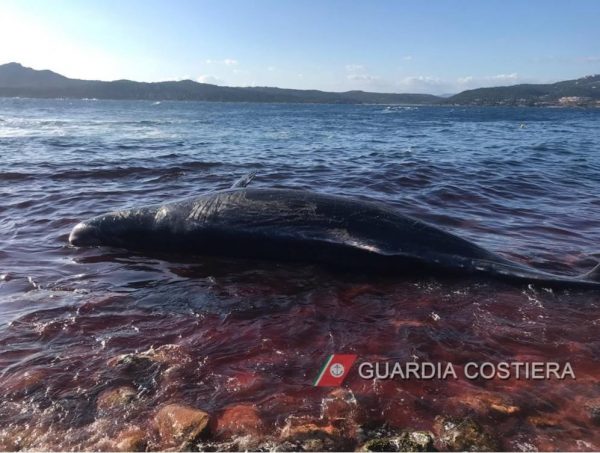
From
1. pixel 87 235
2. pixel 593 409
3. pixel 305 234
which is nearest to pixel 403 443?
pixel 593 409

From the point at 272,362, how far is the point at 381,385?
101 cm

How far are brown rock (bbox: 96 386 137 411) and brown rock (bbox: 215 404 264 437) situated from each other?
81cm

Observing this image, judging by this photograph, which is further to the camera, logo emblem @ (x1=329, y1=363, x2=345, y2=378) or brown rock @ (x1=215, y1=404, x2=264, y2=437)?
logo emblem @ (x1=329, y1=363, x2=345, y2=378)

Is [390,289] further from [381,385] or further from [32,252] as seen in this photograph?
[32,252]

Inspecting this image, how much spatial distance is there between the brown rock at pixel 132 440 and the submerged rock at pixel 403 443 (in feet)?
5.00

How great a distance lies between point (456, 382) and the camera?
3799mm

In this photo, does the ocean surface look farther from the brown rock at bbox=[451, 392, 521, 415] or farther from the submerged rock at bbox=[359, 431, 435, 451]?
the submerged rock at bbox=[359, 431, 435, 451]

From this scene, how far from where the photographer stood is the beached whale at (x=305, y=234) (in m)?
5.62

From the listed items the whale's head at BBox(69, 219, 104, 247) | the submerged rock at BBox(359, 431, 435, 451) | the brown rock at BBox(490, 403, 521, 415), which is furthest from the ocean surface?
the whale's head at BBox(69, 219, 104, 247)

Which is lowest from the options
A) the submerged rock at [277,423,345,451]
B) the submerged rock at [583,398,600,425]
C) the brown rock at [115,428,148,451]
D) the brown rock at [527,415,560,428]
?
the brown rock at [115,428,148,451]

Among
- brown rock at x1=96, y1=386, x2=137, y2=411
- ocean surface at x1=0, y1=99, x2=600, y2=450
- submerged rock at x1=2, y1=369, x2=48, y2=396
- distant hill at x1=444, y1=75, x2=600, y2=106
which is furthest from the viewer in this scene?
distant hill at x1=444, y1=75, x2=600, y2=106

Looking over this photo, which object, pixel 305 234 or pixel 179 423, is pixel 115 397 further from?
pixel 305 234

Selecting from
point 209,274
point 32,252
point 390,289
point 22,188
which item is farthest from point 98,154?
point 390,289

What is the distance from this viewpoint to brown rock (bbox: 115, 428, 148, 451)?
3.16 meters
